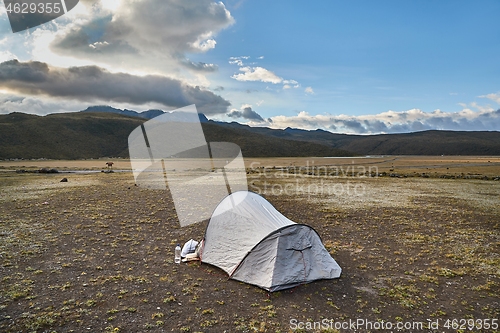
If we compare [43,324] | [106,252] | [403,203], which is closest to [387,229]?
[403,203]

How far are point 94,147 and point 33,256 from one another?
194097 millimetres

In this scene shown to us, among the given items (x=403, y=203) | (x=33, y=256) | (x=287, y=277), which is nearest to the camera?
(x=287, y=277)

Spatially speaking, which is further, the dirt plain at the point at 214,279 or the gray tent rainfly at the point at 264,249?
the gray tent rainfly at the point at 264,249

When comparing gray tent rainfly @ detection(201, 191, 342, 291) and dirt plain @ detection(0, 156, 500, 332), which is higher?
gray tent rainfly @ detection(201, 191, 342, 291)

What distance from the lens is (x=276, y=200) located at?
27484 millimetres

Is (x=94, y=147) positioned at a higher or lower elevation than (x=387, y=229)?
higher

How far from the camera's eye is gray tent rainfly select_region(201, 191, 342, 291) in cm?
1003

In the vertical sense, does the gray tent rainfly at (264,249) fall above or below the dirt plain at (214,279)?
above

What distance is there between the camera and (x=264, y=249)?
10234mm

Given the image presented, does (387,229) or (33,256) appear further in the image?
(387,229)

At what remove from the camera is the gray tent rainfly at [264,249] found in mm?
10031

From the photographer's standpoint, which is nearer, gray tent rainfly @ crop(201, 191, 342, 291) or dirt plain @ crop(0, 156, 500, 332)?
dirt plain @ crop(0, 156, 500, 332)

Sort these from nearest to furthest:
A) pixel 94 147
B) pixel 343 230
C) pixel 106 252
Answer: pixel 106 252 < pixel 343 230 < pixel 94 147

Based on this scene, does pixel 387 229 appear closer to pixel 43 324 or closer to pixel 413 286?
pixel 413 286
